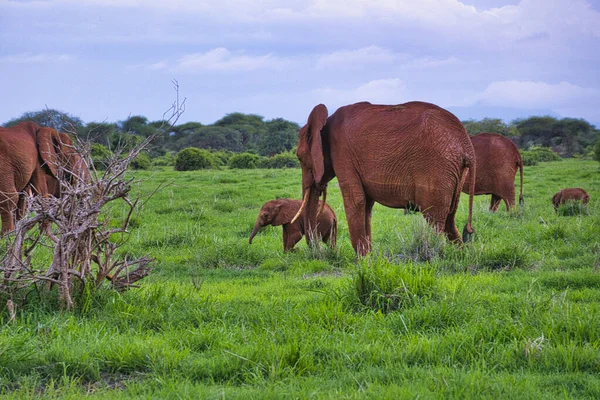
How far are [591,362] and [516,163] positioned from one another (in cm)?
1020

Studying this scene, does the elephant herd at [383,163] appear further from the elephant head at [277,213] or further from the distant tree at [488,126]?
the distant tree at [488,126]

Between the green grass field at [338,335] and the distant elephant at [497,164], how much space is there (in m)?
5.95

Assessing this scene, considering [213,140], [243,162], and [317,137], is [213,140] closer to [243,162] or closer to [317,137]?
[243,162]

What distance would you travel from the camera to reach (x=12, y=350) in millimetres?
4188

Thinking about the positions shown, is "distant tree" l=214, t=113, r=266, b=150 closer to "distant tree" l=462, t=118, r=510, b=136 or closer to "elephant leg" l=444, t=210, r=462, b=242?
"distant tree" l=462, t=118, r=510, b=136

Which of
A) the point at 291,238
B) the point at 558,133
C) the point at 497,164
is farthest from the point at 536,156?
the point at 291,238

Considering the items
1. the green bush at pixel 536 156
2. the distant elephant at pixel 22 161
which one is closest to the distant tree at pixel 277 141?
the green bush at pixel 536 156

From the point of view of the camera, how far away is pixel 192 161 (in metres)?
30.3

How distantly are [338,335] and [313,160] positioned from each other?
4027mm

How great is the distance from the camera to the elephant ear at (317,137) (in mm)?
8336

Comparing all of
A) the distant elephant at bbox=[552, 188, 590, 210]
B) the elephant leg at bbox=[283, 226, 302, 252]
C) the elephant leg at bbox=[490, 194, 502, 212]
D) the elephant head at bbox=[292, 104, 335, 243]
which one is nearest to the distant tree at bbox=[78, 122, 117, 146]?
the elephant head at bbox=[292, 104, 335, 243]

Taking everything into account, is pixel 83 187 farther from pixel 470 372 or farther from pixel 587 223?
pixel 587 223

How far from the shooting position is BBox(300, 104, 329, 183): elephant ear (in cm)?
834

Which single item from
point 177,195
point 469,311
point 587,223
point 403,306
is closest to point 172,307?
point 403,306
